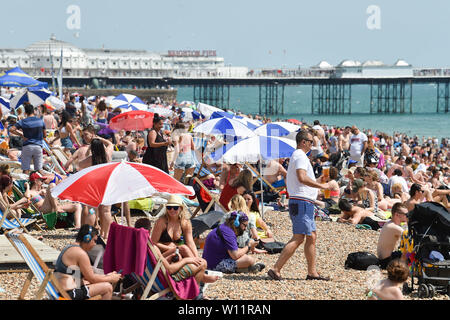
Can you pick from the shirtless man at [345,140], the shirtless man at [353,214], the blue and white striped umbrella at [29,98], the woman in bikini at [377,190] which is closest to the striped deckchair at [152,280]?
the shirtless man at [353,214]

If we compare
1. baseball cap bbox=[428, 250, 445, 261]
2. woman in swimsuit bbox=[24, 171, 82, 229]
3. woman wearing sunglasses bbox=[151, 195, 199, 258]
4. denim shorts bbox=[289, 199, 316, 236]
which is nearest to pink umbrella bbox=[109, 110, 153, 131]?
woman in swimsuit bbox=[24, 171, 82, 229]

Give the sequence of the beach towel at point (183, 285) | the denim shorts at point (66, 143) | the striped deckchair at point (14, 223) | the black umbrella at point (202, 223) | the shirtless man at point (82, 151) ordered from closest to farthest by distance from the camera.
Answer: the beach towel at point (183, 285) < the striped deckchair at point (14, 223) < the black umbrella at point (202, 223) < the shirtless man at point (82, 151) < the denim shorts at point (66, 143)

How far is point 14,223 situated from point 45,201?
1.81 ft

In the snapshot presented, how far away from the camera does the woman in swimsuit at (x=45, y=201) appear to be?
7.84 meters

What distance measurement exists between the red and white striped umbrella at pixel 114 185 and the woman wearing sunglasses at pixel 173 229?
0.16 m

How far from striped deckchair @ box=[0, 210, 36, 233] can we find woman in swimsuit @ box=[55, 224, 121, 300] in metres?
2.17

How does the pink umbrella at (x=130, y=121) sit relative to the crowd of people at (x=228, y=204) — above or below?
above

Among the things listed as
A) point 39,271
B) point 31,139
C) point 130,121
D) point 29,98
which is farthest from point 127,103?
point 39,271

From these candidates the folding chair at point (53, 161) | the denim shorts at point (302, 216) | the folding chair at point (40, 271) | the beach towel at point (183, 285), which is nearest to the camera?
the folding chair at point (40, 271)

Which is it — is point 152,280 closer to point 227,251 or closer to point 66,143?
point 227,251

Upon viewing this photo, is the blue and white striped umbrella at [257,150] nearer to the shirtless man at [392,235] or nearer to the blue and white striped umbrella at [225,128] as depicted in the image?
the blue and white striped umbrella at [225,128]

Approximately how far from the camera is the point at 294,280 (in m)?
6.09
